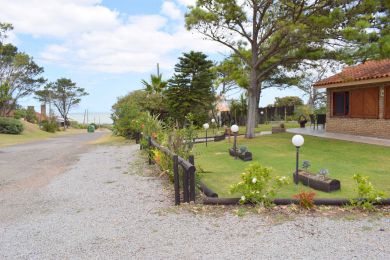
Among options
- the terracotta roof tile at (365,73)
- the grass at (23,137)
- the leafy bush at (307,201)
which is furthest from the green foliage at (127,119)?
the leafy bush at (307,201)

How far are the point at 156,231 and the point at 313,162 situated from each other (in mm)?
5656

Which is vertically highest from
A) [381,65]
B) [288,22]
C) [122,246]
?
[288,22]

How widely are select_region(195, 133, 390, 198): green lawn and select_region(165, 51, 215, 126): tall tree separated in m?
9.95

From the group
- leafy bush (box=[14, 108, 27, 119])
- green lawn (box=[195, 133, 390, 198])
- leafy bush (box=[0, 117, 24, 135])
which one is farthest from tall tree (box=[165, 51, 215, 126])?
leafy bush (box=[14, 108, 27, 119])

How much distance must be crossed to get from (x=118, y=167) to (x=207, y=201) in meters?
4.70

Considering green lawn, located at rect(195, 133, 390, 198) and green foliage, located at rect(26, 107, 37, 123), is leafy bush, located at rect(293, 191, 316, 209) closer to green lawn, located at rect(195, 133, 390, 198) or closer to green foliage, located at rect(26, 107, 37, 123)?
green lawn, located at rect(195, 133, 390, 198)

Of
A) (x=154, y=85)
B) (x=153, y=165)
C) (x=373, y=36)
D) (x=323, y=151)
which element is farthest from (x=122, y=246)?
(x=154, y=85)

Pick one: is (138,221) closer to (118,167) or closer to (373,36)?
(118,167)

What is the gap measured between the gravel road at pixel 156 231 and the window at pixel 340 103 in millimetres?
11017

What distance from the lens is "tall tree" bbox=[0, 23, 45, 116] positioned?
3127 cm

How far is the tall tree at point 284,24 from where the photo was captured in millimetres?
11578

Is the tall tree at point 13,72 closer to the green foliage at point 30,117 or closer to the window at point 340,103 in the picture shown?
→ the green foliage at point 30,117

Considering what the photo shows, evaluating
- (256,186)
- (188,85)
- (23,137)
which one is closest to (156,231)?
Answer: (256,186)

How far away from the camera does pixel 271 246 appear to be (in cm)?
382
